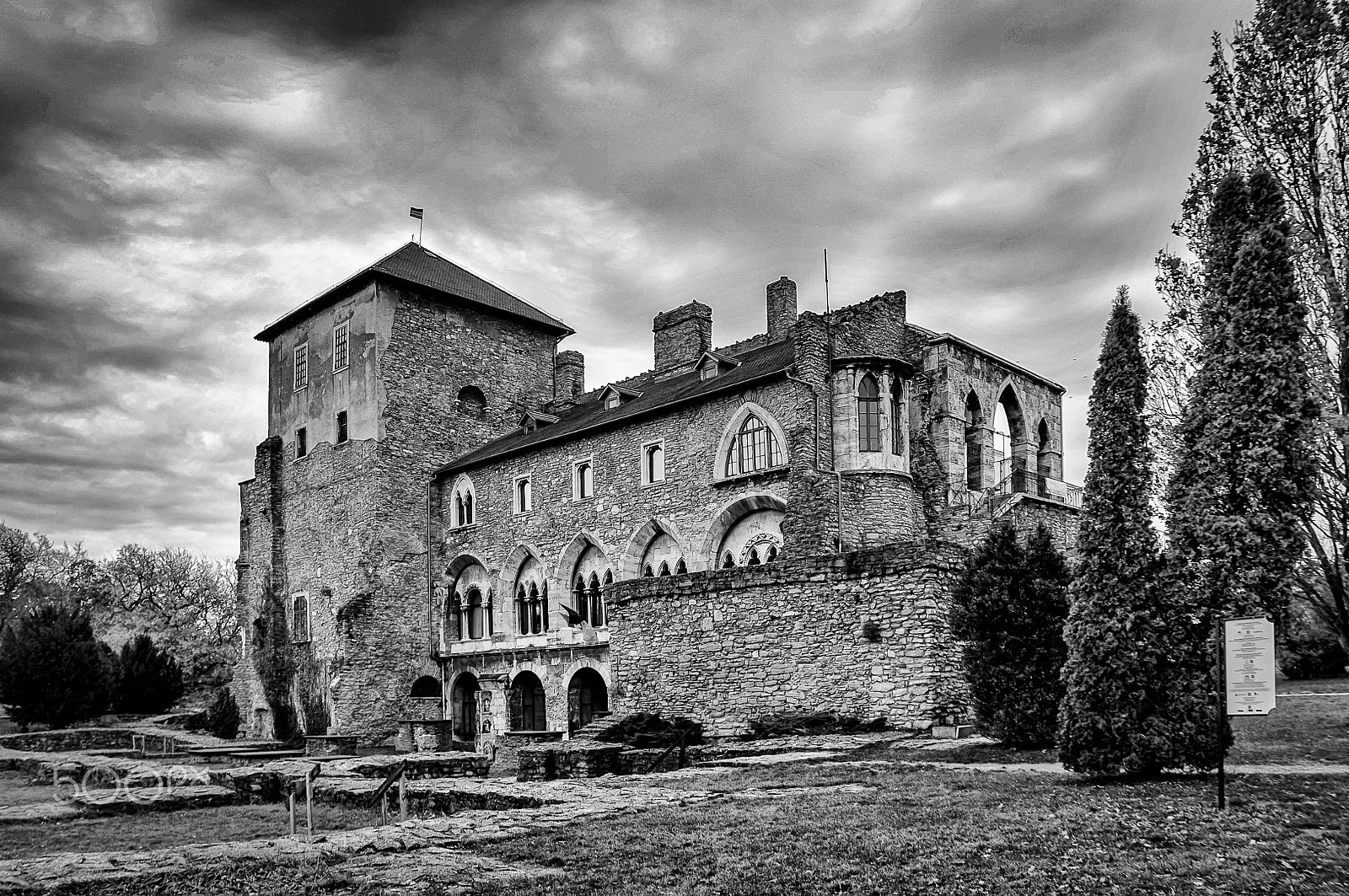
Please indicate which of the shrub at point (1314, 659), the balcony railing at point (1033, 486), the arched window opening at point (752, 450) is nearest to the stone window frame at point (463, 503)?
the arched window opening at point (752, 450)

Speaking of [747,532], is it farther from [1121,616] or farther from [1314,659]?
[1121,616]

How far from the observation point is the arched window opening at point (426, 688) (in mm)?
36312

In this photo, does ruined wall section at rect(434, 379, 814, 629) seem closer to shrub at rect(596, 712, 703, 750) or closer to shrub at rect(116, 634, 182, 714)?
shrub at rect(596, 712, 703, 750)

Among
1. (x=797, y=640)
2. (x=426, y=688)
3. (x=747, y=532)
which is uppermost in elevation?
(x=747, y=532)

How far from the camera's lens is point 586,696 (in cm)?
3138

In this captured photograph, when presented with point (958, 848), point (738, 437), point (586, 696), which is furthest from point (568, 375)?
point (958, 848)

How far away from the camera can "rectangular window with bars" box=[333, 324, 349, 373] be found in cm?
3847

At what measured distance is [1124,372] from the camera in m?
10.9

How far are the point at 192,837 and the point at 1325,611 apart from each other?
14534 mm

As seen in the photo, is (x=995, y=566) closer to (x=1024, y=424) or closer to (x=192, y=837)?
(x=192, y=837)

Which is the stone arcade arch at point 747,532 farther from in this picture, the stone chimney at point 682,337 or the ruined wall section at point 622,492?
the stone chimney at point 682,337

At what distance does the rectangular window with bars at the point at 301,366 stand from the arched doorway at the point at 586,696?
56.3 feet

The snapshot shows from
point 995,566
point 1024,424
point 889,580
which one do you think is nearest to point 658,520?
point 1024,424

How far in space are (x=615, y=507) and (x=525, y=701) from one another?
7535mm
